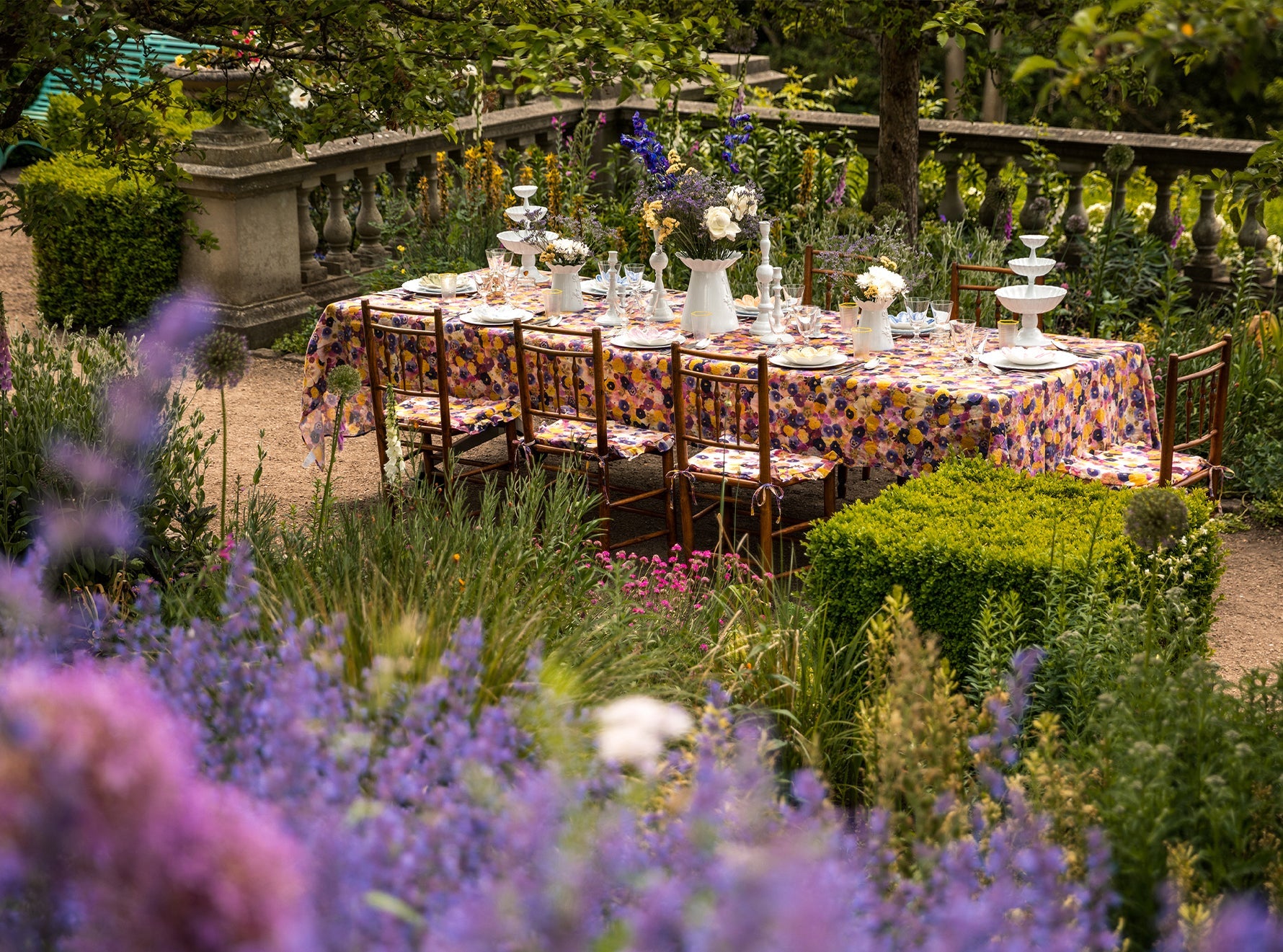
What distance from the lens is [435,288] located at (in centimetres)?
673

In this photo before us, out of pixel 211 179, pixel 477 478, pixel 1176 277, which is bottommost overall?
pixel 477 478

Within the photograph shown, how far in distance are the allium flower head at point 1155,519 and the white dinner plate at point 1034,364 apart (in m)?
2.10

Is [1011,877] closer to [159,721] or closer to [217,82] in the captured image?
[159,721]

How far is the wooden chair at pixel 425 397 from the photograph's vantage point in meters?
6.00

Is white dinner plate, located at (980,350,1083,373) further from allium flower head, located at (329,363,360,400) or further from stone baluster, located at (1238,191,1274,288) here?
stone baluster, located at (1238,191,1274,288)

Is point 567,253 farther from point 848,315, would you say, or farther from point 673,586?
point 673,586

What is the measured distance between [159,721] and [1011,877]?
→ 1370mm

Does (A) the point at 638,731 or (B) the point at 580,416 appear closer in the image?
(A) the point at 638,731

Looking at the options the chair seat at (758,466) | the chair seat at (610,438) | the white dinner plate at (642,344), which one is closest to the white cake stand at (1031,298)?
the chair seat at (758,466)

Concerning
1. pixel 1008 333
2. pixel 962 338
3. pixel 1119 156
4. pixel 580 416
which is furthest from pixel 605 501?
pixel 1119 156

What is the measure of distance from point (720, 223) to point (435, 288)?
154 centimetres

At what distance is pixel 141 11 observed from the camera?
3.96m

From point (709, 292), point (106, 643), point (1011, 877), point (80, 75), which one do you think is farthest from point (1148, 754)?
point (709, 292)

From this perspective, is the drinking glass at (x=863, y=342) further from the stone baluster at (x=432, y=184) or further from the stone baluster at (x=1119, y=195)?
the stone baluster at (x=432, y=184)
